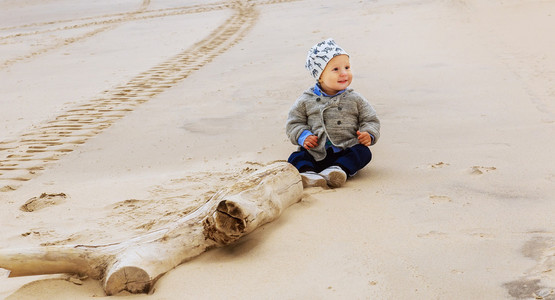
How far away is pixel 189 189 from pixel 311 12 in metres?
10.1

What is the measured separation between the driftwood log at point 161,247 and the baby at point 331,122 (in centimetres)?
78

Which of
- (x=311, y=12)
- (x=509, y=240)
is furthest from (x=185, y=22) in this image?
(x=509, y=240)

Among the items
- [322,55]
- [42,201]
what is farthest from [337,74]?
[42,201]

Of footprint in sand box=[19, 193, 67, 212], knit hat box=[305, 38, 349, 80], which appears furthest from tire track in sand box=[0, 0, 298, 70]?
knit hat box=[305, 38, 349, 80]

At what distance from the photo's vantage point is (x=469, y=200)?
3.51 metres

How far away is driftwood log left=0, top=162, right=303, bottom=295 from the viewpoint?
110 inches

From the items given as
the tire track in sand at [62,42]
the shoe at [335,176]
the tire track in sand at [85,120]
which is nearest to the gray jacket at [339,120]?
the shoe at [335,176]

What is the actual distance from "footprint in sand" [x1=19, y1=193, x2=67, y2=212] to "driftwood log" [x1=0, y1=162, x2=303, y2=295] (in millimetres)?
1309

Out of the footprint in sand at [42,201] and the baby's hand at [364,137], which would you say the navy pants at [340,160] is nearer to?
the baby's hand at [364,137]

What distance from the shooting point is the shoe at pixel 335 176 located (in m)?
3.90

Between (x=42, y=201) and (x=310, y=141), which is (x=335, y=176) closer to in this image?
(x=310, y=141)

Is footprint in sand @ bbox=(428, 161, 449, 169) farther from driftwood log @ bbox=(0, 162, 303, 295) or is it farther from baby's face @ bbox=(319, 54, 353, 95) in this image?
driftwood log @ bbox=(0, 162, 303, 295)

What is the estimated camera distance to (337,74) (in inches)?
161

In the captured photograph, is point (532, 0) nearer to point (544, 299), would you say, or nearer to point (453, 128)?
point (453, 128)
